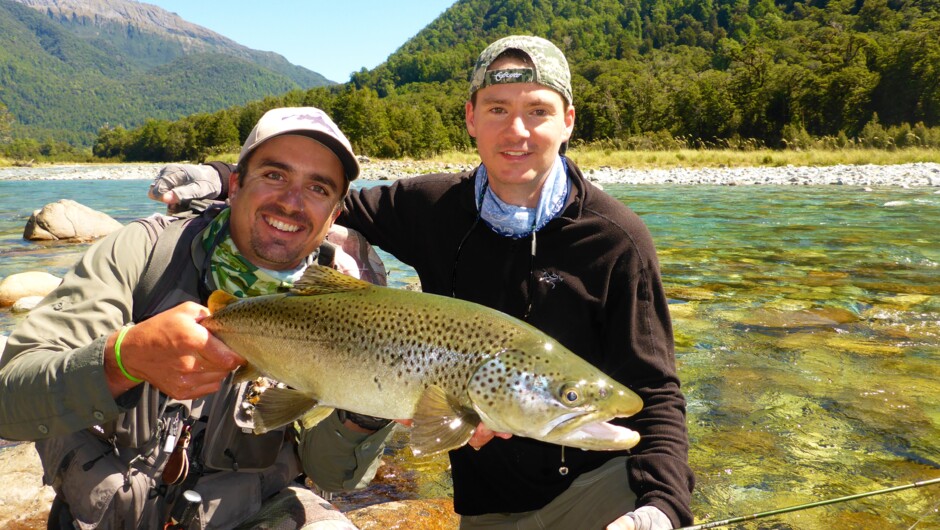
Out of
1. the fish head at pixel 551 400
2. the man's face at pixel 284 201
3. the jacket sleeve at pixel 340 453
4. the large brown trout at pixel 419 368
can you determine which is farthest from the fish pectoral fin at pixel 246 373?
the fish head at pixel 551 400

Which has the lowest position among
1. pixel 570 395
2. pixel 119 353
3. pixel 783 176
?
pixel 783 176

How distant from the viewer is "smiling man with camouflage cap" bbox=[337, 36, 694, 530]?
3020 millimetres

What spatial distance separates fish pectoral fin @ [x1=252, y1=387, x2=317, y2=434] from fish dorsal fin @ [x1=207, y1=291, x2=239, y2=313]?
39cm

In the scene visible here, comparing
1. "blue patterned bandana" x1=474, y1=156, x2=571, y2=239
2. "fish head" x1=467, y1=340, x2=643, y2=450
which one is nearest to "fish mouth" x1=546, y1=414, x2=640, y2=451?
"fish head" x1=467, y1=340, x2=643, y2=450

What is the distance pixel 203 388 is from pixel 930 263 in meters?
12.2

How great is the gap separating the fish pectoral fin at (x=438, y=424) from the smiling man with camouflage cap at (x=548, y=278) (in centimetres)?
93

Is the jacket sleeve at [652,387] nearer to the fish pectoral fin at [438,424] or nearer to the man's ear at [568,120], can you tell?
the man's ear at [568,120]

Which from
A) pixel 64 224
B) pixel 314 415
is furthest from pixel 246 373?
pixel 64 224

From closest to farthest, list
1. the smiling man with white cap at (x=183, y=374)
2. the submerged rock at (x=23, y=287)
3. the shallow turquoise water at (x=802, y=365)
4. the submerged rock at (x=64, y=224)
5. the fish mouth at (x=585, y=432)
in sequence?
the fish mouth at (x=585, y=432), the smiling man with white cap at (x=183, y=374), the shallow turquoise water at (x=802, y=365), the submerged rock at (x=23, y=287), the submerged rock at (x=64, y=224)

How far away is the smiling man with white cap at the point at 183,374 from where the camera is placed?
93.1 inches

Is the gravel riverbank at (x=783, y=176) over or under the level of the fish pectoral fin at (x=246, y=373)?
under

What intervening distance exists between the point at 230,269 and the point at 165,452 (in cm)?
82

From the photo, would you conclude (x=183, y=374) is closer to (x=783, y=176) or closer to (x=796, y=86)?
(x=783, y=176)

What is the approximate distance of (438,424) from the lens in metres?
2.34
